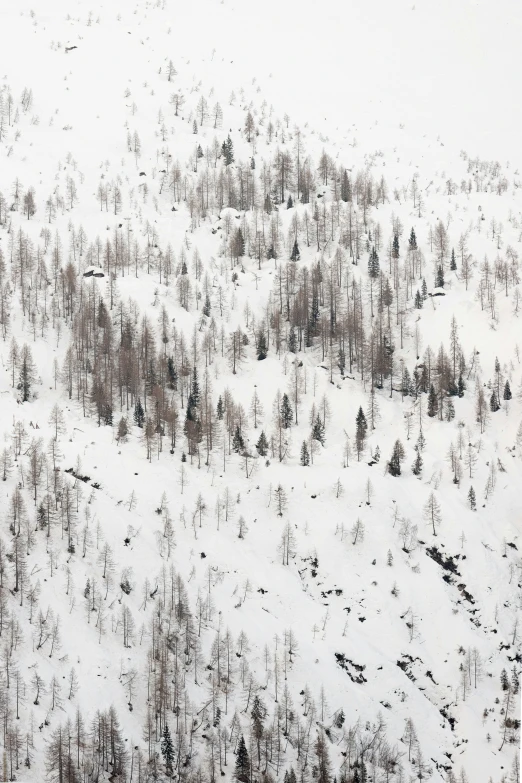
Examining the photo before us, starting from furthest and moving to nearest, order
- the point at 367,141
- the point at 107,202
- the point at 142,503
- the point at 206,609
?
the point at 367,141
the point at 107,202
the point at 142,503
the point at 206,609

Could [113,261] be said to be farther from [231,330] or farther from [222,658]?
[222,658]

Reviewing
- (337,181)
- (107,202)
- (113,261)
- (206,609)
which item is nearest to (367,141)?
(337,181)

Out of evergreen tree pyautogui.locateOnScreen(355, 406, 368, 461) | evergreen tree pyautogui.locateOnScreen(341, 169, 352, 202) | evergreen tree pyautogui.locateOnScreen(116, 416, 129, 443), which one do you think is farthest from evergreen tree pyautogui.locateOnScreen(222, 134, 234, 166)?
evergreen tree pyautogui.locateOnScreen(116, 416, 129, 443)

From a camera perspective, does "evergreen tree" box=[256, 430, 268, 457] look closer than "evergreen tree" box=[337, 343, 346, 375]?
Yes

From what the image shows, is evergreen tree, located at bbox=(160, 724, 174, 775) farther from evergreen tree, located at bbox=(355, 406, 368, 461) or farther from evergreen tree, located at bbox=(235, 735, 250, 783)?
evergreen tree, located at bbox=(355, 406, 368, 461)

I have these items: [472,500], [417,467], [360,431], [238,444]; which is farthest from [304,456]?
[472,500]

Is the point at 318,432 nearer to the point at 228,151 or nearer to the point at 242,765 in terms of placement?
the point at 242,765
